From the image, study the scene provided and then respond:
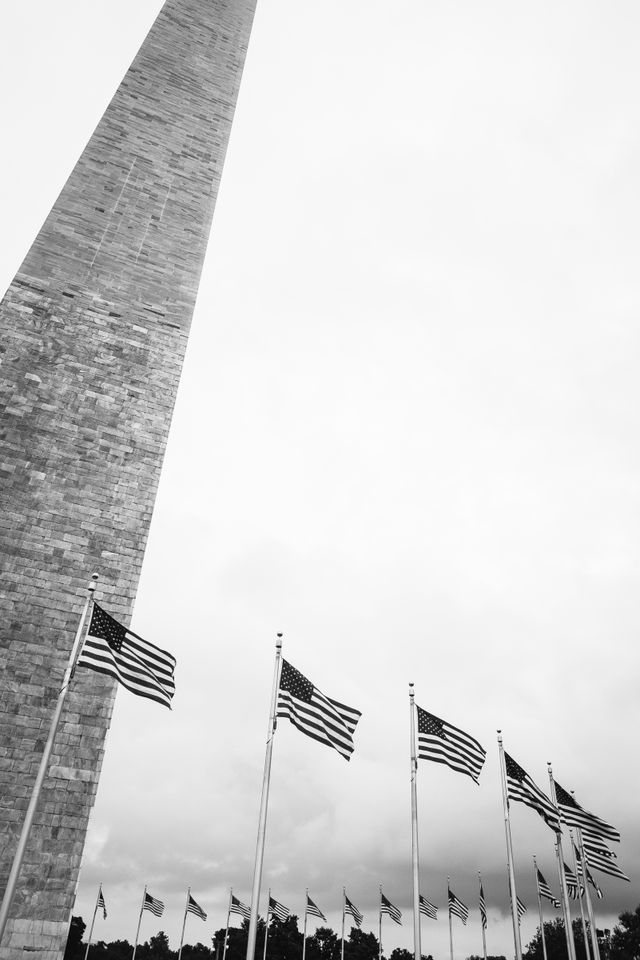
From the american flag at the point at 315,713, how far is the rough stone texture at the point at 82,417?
480cm

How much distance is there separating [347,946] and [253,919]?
8842cm

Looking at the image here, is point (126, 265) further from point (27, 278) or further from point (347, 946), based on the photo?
point (347, 946)

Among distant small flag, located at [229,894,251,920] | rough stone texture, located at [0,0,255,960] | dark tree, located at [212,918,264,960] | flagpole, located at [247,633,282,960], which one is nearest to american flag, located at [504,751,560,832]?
flagpole, located at [247,633,282,960]

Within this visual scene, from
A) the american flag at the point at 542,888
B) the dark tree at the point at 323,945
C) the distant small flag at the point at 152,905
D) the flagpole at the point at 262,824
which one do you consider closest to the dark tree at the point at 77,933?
the dark tree at the point at 323,945

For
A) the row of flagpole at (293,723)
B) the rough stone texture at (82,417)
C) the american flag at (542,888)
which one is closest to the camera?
the row of flagpole at (293,723)

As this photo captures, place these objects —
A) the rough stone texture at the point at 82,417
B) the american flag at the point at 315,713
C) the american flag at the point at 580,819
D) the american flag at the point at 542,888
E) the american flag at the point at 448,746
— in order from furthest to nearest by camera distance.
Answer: the american flag at the point at 542,888
the american flag at the point at 580,819
the american flag at the point at 448,746
the rough stone texture at the point at 82,417
the american flag at the point at 315,713

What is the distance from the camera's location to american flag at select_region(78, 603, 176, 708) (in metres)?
11.2

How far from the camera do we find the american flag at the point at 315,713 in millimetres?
12688

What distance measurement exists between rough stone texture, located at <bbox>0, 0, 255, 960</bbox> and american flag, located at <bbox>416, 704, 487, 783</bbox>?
7147 mm

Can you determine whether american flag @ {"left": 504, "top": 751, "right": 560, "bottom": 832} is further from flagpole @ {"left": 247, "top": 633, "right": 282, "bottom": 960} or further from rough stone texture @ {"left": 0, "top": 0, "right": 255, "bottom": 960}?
rough stone texture @ {"left": 0, "top": 0, "right": 255, "bottom": 960}

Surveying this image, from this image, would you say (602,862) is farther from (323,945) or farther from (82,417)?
(323,945)

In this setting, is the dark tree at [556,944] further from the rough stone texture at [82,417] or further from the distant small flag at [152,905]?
the rough stone texture at [82,417]

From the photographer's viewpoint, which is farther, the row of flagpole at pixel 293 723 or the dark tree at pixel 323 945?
the dark tree at pixel 323 945

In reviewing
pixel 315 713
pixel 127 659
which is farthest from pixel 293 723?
pixel 127 659
